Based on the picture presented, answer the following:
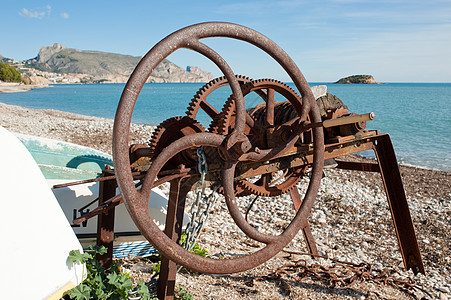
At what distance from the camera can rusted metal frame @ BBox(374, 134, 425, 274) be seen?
429 cm

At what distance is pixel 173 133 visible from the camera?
124 inches

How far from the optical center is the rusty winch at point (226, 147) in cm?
228

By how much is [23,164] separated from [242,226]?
4.74 feet

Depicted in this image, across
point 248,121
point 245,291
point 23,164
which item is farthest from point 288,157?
point 23,164

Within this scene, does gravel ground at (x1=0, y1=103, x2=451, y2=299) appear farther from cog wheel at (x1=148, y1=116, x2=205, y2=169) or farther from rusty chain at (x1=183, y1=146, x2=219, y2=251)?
cog wheel at (x1=148, y1=116, x2=205, y2=169)

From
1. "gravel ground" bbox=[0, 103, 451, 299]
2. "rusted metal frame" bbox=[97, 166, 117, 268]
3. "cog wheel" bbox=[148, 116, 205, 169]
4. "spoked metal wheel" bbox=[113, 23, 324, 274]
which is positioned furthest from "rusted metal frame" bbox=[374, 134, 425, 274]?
"rusted metal frame" bbox=[97, 166, 117, 268]

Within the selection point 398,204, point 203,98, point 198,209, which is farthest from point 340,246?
point 198,209

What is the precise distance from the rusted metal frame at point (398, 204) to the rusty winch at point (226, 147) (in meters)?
0.18

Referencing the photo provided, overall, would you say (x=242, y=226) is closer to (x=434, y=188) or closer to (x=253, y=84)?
(x=253, y=84)

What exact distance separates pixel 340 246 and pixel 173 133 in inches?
164

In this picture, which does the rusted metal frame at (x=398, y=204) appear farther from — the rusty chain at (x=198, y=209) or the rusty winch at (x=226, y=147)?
the rusty chain at (x=198, y=209)

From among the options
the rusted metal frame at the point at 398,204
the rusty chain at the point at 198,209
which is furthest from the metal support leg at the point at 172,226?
the rusted metal frame at the point at 398,204

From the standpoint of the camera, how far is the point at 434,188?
35.4 feet

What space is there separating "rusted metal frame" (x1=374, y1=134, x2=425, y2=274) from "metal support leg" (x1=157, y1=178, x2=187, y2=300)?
240 centimetres
